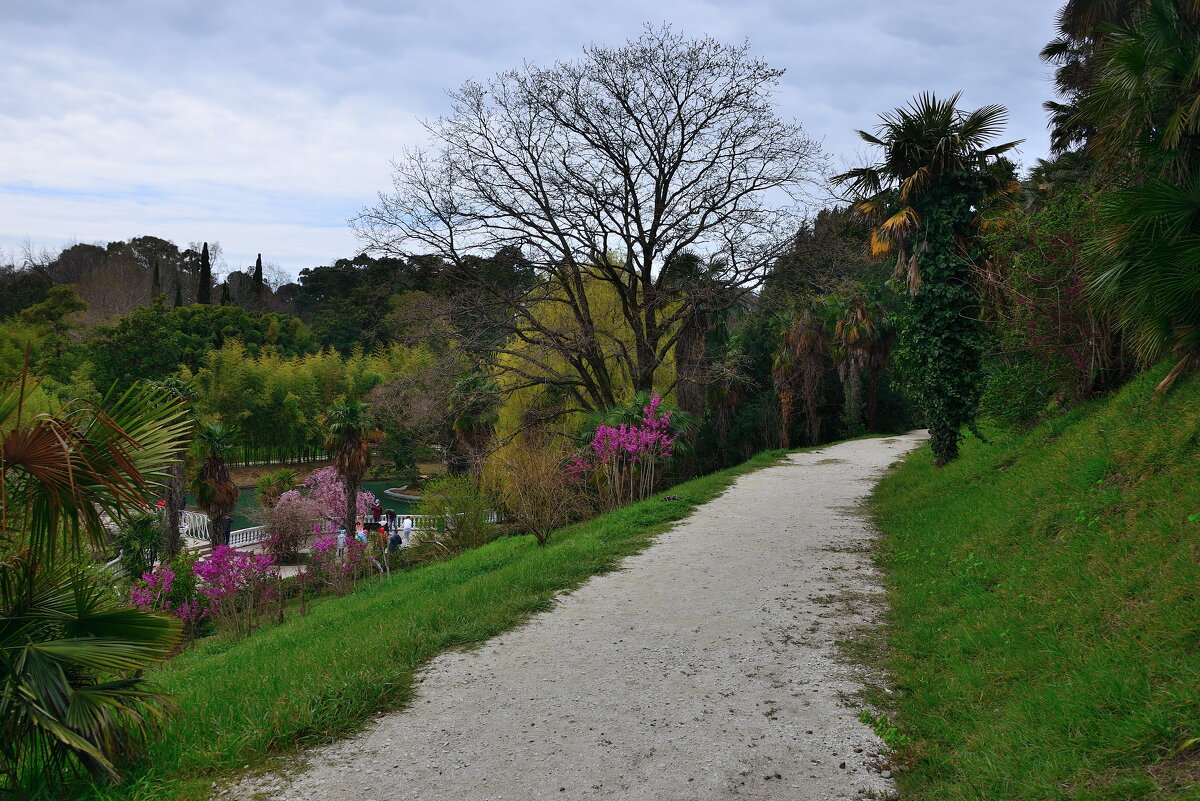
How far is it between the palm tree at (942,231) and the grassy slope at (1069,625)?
4.41 m

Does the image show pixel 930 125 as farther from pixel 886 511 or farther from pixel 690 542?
pixel 690 542

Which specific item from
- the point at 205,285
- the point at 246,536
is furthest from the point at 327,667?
the point at 205,285

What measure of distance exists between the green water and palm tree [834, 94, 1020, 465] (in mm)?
27450

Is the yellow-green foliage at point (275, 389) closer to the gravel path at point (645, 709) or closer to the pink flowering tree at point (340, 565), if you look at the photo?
the pink flowering tree at point (340, 565)

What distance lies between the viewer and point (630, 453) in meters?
15.6

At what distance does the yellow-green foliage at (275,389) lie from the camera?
151ft

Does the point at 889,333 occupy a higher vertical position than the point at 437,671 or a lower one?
higher

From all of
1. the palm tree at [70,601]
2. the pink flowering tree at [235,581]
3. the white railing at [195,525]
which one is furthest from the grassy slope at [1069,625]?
the white railing at [195,525]

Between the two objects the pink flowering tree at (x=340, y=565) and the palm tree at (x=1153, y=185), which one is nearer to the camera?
the palm tree at (x=1153, y=185)

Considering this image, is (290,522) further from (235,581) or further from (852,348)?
(852,348)

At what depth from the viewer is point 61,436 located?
3.58 m

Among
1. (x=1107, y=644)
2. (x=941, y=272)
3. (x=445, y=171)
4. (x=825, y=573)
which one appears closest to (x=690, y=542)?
(x=825, y=573)

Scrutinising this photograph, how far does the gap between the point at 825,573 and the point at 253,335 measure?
175 ft

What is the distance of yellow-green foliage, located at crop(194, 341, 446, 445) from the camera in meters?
45.9
